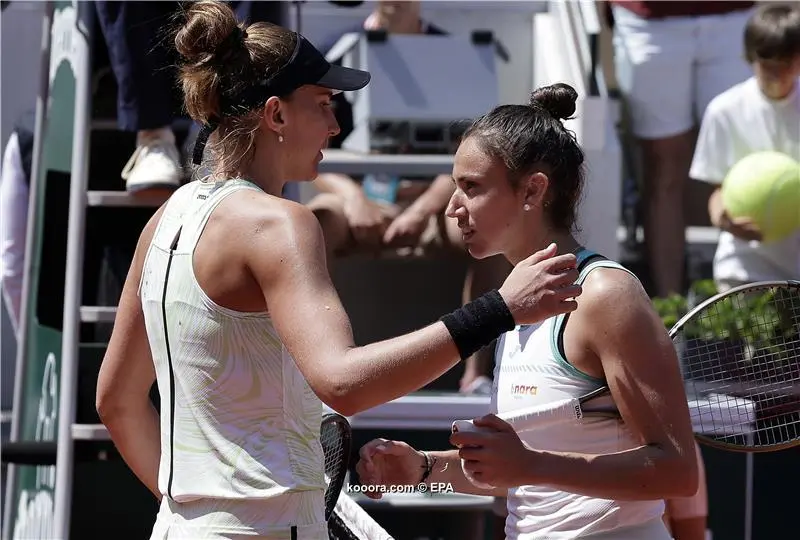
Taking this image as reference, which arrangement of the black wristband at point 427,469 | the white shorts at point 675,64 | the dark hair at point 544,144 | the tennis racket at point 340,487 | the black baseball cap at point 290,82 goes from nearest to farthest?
the black baseball cap at point 290,82
the dark hair at point 544,144
the black wristband at point 427,469
the tennis racket at point 340,487
the white shorts at point 675,64

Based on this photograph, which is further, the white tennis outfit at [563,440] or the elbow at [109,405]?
the elbow at [109,405]

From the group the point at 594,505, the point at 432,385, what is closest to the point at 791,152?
the point at 432,385

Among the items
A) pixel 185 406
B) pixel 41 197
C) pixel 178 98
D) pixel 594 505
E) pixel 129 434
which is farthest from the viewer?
pixel 41 197

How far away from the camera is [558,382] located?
7.39 ft

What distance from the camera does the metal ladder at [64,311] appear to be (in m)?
3.96

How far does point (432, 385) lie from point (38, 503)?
1.78 meters

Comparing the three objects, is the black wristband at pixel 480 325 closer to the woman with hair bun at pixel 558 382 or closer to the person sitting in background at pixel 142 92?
the woman with hair bun at pixel 558 382

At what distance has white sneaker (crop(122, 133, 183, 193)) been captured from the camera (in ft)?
13.0

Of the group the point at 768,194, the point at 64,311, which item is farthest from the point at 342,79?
the point at 768,194

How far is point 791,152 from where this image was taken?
5332 millimetres

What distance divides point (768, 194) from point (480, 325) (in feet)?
11.1

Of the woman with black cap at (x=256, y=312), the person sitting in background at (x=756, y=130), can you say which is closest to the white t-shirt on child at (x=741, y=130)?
the person sitting in background at (x=756, y=130)

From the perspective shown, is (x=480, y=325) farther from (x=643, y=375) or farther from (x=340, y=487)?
(x=340, y=487)

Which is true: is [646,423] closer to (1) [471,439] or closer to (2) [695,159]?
(1) [471,439]
